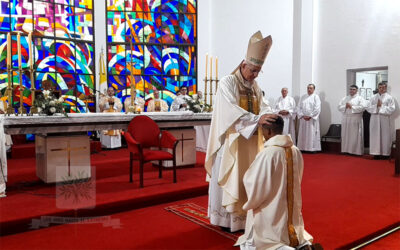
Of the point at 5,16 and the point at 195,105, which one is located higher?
the point at 5,16

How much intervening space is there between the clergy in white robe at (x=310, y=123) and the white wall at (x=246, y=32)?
994mm

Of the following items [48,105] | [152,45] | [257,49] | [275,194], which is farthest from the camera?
[152,45]

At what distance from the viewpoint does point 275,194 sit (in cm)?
255

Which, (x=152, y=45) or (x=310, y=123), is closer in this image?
(x=310, y=123)

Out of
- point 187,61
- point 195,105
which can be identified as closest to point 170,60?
point 187,61

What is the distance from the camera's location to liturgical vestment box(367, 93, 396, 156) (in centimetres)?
825

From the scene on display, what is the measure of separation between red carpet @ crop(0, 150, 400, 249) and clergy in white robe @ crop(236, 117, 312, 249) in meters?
0.67

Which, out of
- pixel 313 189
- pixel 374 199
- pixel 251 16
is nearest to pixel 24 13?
pixel 251 16

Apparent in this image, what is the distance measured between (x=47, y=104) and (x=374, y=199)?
4.64 meters

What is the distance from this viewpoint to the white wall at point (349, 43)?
8.50 meters

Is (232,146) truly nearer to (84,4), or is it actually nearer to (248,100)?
(248,100)

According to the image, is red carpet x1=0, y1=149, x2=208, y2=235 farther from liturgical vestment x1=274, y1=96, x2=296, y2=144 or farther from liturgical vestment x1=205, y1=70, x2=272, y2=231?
liturgical vestment x1=274, y1=96, x2=296, y2=144

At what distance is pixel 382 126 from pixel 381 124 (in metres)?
0.05

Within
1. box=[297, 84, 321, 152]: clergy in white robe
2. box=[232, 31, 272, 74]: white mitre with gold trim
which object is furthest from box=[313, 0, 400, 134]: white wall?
box=[232, 31, 272, 74]: white mitre with gold trim
